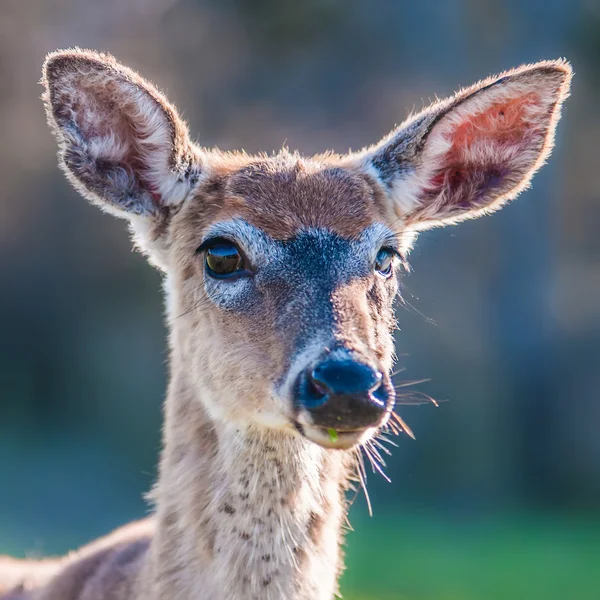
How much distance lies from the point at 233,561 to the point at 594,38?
1136 centimetres

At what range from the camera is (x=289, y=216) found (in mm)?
3859

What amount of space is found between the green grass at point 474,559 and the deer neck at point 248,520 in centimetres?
454

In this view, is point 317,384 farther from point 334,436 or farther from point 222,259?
point 222,259

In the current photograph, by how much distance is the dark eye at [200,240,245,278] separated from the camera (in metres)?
3.84

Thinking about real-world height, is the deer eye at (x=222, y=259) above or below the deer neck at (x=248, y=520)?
above

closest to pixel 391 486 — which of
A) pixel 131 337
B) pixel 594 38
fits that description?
pixel 131 337

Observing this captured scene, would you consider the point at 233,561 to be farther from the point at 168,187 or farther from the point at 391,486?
the point at 391,486

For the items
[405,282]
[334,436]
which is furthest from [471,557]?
[334,436]

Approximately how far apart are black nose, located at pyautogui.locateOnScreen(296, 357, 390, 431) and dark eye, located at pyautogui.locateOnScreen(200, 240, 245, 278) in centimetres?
81

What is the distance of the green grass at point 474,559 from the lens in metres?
8.52

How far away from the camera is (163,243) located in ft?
14.3

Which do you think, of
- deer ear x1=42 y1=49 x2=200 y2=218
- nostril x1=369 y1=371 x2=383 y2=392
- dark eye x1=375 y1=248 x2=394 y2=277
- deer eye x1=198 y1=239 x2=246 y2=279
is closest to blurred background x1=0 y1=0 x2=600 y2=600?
dark eye x1=375 y1=248 x2=394 y2=277

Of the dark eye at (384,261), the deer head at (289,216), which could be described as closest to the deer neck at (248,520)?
the deer head at (289,216)

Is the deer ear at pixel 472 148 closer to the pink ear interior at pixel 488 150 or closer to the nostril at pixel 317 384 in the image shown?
the pink ear interior at pixel 488 150
